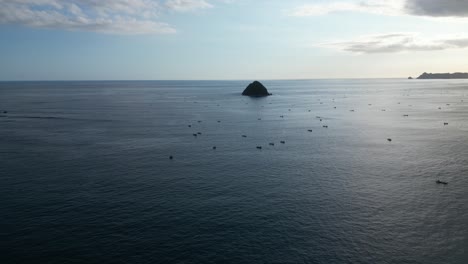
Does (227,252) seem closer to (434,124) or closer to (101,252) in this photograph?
(101,252)

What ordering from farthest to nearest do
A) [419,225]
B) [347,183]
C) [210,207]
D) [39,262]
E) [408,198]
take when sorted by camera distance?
[347,183]
[408,198]
[210,207]
[419,225]
[39,262]

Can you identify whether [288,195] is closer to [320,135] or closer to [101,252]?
[101,252]

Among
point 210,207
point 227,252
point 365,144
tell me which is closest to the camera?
point 227,252

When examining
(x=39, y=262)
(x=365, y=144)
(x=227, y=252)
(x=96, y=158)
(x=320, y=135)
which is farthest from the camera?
(x=320, y=135)

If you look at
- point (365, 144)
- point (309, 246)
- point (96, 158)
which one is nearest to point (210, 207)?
point (309, 246)

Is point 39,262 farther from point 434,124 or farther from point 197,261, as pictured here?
point 434,124

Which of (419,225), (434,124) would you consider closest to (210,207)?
(419,225)

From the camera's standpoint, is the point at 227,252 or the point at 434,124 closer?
the point at 227,252

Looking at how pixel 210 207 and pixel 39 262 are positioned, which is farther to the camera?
pixel 210 207

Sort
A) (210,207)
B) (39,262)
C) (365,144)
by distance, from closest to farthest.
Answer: (39,262) < (210,207) < (365,144)
